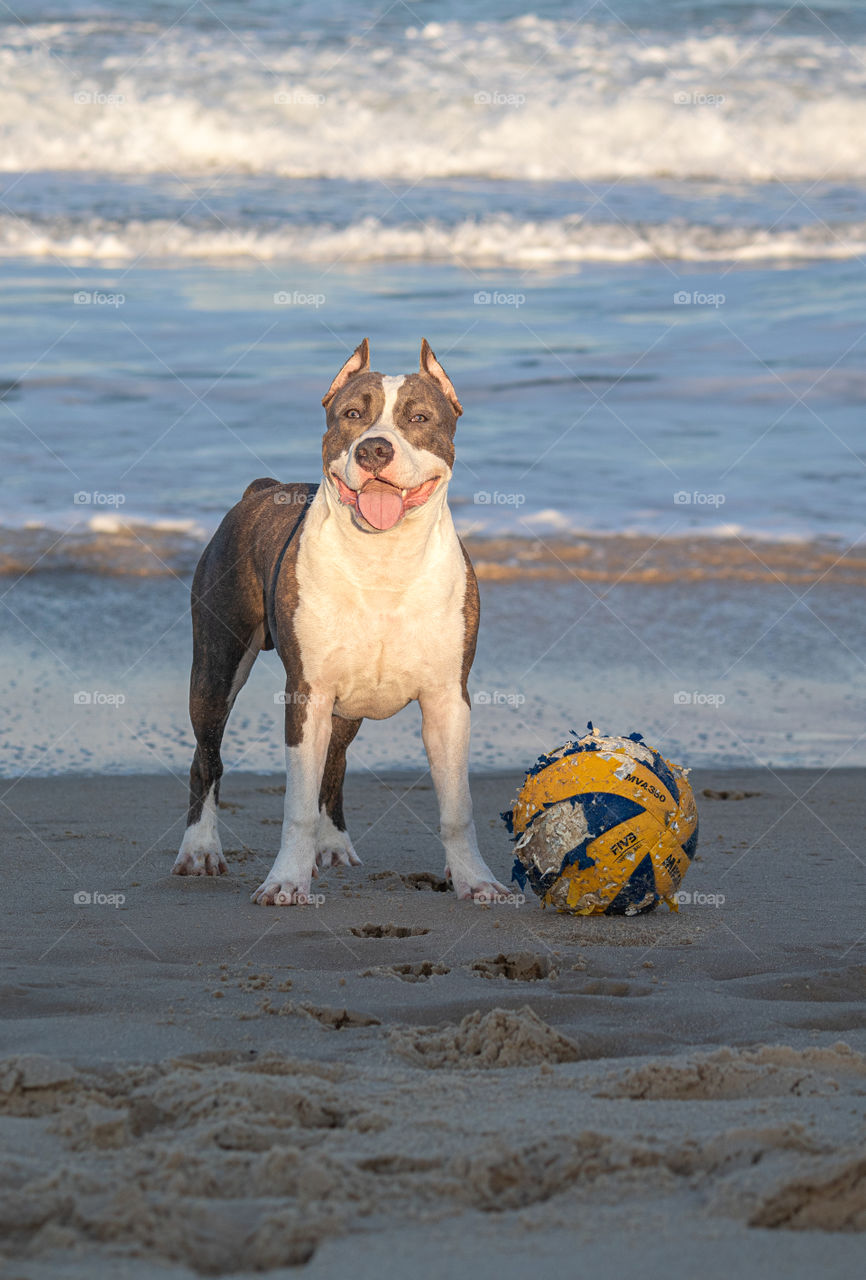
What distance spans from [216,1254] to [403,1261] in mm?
274

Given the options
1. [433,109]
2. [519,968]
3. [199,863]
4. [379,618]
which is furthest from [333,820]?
[433,109]

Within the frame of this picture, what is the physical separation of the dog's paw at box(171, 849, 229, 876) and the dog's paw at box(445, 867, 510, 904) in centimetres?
98

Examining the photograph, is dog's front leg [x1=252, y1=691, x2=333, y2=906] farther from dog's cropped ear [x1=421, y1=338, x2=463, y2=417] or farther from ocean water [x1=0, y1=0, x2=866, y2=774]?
ocean water [x1=0, y1=0, x2=866, y2=774]

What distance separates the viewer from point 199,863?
5.71 meters

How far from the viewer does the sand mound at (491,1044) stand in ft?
10.8

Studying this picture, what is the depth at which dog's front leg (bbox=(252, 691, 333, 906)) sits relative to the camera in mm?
5109

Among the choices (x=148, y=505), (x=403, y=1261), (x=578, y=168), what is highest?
(x=578, y=168)

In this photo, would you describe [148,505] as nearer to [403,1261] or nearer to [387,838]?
[387,838]

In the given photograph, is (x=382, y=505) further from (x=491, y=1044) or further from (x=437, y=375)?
(x=491, y=1044)

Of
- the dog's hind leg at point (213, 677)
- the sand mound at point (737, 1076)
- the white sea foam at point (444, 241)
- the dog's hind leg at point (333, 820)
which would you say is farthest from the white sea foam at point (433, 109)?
the sand mound at point (737, 1076)

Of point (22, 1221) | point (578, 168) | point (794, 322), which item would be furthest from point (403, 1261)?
point (578, 168)

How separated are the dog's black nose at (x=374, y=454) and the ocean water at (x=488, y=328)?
2752mm

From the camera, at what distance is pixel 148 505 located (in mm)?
11914

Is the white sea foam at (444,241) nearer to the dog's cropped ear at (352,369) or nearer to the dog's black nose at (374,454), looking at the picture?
the dog's cropped ear at (352,369)
